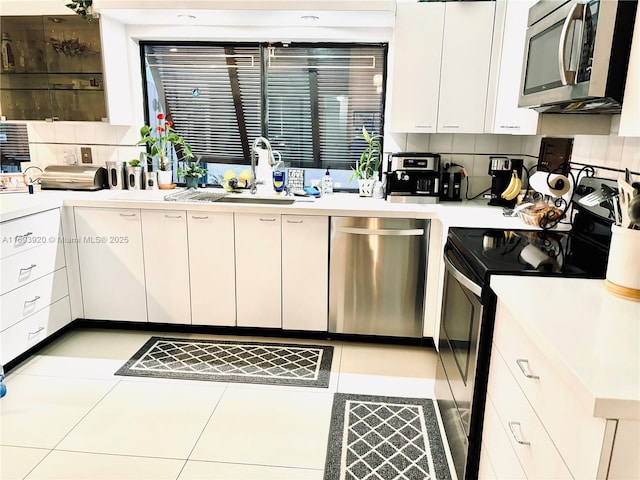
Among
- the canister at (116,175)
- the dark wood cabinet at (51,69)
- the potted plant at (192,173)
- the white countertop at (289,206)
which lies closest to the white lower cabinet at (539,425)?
the white countertop at (289,206)

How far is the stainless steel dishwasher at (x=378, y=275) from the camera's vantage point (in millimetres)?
2926

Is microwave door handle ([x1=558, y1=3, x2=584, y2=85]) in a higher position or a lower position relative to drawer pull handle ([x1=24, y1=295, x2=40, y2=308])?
higher

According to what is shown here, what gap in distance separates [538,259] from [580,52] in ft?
2.40

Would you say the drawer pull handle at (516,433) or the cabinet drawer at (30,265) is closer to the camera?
the drawer pull handle at (516,433)

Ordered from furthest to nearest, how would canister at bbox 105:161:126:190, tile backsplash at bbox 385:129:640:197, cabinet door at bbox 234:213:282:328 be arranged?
canister at bbox 105:161:126:190
tile backsplash at bbox 385:129:640:197
cabinet door at bbox 234:213:282:328

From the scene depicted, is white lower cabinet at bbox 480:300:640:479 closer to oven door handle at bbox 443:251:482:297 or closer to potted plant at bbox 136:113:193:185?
oven door handle at bbox 443:251:482:297

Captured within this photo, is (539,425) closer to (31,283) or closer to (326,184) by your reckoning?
(326,184)

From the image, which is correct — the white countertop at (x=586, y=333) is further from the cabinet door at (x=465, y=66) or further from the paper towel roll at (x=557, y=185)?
the cabinet door at (x=465, y=66)

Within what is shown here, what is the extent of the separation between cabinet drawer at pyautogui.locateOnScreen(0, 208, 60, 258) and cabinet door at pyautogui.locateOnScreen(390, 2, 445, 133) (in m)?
2.24

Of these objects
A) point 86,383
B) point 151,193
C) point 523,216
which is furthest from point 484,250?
point 151,193

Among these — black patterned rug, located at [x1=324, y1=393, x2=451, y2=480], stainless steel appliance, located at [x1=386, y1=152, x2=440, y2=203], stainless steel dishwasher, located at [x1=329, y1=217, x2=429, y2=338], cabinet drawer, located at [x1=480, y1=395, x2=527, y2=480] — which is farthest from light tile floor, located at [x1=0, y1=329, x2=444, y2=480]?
stainless steel appliance, located at [x1=386, y1=152, x2=440, y2=203]

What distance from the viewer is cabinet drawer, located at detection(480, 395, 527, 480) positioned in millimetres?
1396

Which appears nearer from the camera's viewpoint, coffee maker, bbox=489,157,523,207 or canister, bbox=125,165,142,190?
coffee maker, bbox=489,157,523,207

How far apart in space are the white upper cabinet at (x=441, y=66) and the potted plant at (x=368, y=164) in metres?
0.40
